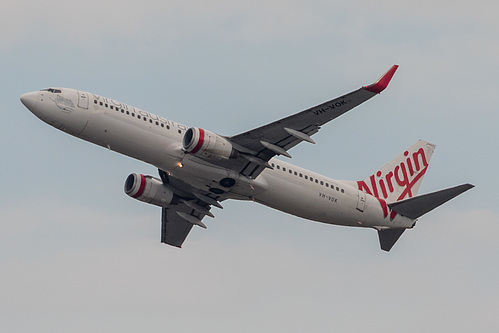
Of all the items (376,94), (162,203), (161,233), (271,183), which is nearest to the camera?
(376,94)

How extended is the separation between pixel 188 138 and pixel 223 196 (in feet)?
26.8

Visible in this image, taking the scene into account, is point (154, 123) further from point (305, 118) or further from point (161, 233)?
point (161, 233)

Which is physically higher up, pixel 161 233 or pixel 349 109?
pixel 349 109

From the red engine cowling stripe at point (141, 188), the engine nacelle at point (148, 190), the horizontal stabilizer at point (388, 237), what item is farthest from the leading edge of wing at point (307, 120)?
the horizontal stabilizer at point (388, 237)

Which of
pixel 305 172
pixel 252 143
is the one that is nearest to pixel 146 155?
pixel 252 143

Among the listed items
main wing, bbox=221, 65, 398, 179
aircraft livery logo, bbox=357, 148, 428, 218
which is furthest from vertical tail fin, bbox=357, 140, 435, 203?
main wing, bbox=221, 65, 398, 179

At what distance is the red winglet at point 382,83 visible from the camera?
55.0 meters

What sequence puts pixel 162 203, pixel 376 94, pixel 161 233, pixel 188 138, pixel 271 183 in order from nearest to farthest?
1. pixel 376 94
2. pixel 188 138
3. pixel 271 183
4. pixel 162 203
5. pixel 161 233

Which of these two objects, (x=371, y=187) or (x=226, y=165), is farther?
(x=371, y=187)

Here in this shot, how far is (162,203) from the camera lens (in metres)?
68.8

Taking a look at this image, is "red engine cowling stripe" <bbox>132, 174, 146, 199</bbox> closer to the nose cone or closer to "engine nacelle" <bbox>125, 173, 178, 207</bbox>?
"engine nacelle" <bbox>125, 173, 178, 207</bbox>

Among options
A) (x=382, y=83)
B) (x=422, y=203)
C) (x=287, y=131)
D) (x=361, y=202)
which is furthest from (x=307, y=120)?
(x=422, y=203)

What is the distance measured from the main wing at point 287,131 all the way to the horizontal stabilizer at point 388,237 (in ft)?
40.8

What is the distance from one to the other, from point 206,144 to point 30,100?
11.5 metres
